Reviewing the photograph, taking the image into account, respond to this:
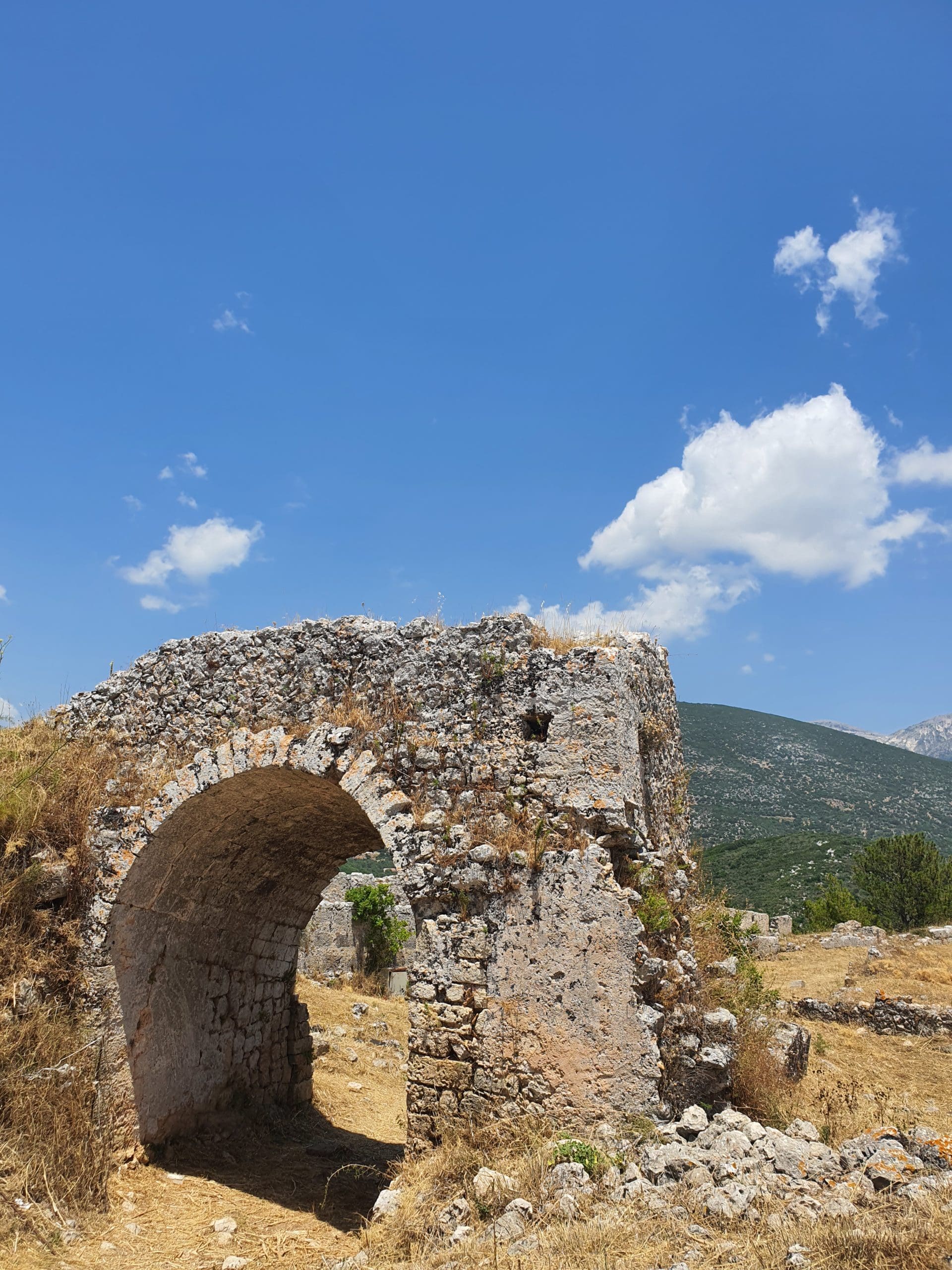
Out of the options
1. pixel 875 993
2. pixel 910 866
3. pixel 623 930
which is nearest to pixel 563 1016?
pixel 623 930

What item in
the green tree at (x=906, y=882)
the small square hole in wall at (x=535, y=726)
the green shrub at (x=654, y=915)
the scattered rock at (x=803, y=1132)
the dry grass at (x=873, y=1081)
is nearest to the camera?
the scattered rock at (x=803, y=1132)

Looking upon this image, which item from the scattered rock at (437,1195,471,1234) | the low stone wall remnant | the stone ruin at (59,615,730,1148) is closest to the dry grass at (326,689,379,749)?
the stone ruin at (59,615,730,1148)

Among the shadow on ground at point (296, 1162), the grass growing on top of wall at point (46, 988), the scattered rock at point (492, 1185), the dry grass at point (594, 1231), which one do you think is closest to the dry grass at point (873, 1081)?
the dry grass at point (594, 1231)

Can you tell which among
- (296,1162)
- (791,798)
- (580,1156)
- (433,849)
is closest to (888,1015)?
(296,1162)

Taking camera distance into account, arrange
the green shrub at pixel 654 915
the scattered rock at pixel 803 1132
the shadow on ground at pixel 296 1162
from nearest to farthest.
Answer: the scattered rock at pixel 803 1132, the green shrub at pixel 654 915, the shadow on ground at pixel 296 1162

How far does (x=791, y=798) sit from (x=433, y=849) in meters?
56.7

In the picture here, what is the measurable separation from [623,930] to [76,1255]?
4.75 meters

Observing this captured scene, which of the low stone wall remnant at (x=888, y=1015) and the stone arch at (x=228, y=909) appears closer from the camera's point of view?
the stone arch at (x=228, y=909)

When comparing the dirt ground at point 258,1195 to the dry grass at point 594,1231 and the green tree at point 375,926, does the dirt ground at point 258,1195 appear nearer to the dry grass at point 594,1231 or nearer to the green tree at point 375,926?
the dry grass at point 594,1231

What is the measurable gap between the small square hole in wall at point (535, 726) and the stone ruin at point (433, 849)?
2 cm

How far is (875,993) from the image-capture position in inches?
562

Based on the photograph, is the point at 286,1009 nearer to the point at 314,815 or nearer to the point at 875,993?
the point at 314,815

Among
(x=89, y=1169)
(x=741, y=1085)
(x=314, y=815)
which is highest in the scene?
(x=314, y=815)

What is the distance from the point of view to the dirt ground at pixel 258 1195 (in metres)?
6.43
